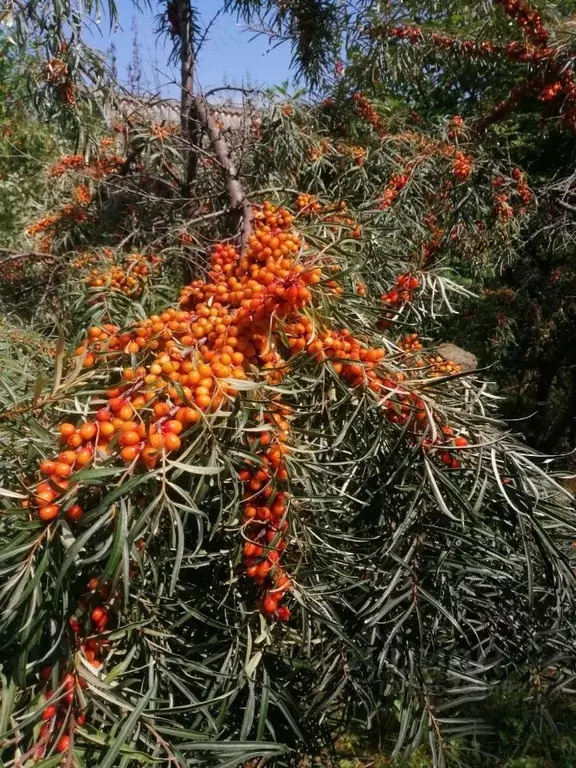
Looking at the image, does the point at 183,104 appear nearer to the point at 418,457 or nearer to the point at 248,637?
the point at 418,457

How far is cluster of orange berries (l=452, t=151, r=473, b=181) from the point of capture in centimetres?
270

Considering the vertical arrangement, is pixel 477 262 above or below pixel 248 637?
above

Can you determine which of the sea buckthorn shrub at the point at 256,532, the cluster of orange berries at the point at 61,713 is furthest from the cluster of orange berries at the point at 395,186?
the cluster of orange berries at the point at 61,713

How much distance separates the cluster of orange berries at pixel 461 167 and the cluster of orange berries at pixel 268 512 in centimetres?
219

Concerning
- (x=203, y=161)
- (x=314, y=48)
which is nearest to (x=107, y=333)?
(x=203, y=161)

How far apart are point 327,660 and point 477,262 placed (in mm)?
2518

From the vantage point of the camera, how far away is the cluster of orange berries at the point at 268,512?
2.85ft

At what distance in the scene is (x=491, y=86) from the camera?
12.7 ft

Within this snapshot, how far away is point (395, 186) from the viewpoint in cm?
271

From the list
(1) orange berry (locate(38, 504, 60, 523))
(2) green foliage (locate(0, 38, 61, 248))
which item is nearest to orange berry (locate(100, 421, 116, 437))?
(1) orange berry (locate(38, 504, 60, 523))

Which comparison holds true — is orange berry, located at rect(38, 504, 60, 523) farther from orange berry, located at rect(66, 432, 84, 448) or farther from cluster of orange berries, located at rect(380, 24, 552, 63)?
cluster of orange berries, located at rect(380, 24, 552, 63)

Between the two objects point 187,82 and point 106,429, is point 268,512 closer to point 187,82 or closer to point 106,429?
point 106,429

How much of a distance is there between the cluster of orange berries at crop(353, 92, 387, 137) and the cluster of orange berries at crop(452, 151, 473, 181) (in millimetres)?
568

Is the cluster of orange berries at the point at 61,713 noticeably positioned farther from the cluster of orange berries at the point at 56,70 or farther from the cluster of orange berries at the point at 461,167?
the cluster of orange berries at the point at 461,167
